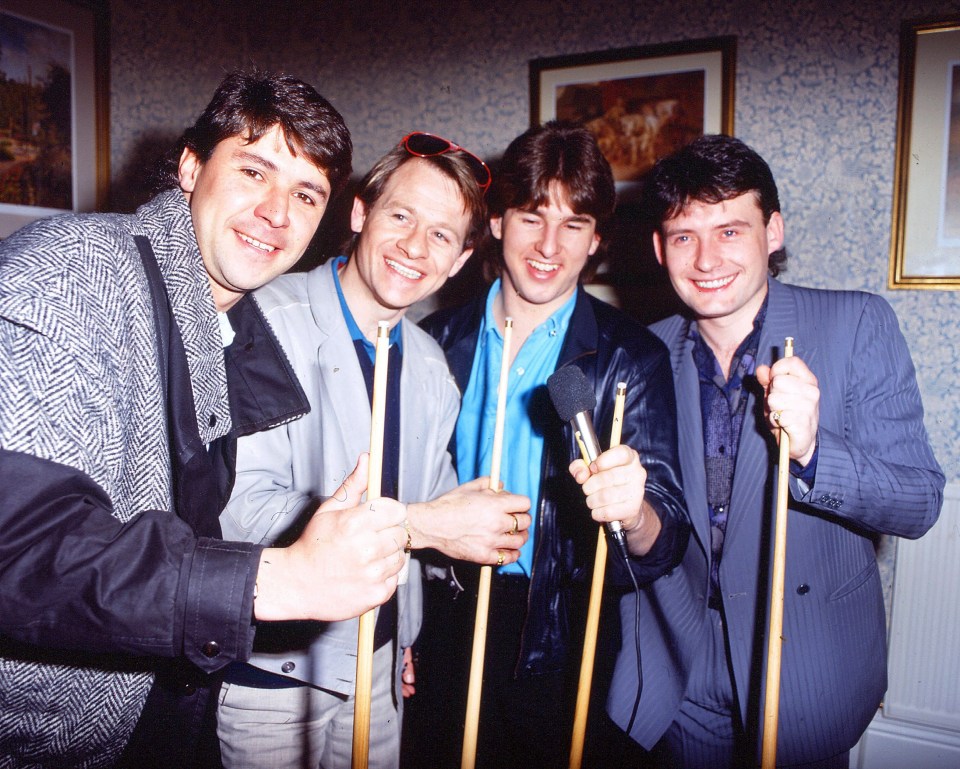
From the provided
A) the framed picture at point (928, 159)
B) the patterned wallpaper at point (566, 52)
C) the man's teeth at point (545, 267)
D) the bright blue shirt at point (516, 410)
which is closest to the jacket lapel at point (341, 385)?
the bright blue shirt at point (516, 410)

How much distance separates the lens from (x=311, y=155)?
4.31 feet

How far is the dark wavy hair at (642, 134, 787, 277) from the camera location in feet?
5.38

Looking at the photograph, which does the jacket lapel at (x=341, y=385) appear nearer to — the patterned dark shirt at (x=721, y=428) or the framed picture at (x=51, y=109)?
the patterned dark shirt at (x=721, y=428)

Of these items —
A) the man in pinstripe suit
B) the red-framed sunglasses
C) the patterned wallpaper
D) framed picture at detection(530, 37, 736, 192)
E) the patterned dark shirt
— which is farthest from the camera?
framed picture at detection(530, 37, 736, 192)

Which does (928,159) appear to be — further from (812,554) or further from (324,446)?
(324,446)

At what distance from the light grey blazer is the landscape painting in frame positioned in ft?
4.66

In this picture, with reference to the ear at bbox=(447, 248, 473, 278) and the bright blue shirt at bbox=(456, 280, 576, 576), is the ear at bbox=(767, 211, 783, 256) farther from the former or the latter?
the ear at bbox=(447, 248, 473, 278)

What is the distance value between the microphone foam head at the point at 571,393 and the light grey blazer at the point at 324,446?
20.1 inches

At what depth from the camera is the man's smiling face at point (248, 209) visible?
1259mm

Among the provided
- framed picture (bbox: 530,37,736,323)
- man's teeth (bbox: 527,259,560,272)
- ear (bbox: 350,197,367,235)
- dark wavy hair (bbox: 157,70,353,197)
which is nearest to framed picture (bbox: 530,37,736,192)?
framed picture (bbox: 530,37,736,323)

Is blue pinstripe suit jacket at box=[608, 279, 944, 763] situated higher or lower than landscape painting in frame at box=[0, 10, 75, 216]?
lower

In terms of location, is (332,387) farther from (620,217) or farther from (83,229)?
(620,217)

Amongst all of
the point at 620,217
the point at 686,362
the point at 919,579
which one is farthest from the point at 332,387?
the point at 919,579

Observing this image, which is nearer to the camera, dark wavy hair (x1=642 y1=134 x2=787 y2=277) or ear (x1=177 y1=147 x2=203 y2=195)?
ear (x1=177 y1=147 x2=203 y2=195)
